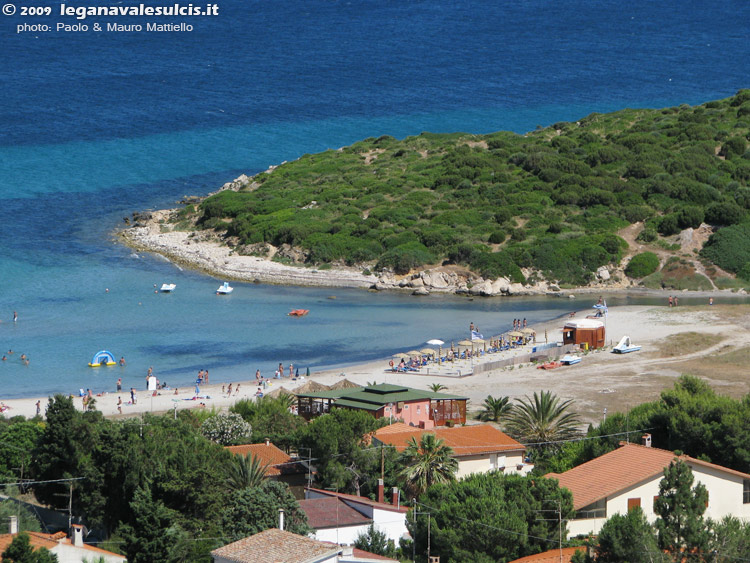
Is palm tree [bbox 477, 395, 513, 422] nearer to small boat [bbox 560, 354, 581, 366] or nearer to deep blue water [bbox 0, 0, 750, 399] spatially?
small boat [bbox 560, 354, 581, 366]

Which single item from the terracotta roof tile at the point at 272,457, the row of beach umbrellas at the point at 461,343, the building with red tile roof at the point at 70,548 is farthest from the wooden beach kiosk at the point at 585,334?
the building with red tile roof at the point at 70,548

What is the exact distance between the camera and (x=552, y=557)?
29.4 metres

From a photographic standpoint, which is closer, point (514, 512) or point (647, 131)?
point (514, 512)

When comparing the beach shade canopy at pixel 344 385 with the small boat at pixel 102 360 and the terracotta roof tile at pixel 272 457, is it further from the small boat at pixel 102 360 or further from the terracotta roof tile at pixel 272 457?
the small boat at pixel 102 360

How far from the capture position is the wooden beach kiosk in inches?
2477

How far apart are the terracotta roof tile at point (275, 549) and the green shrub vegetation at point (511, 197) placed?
176ft

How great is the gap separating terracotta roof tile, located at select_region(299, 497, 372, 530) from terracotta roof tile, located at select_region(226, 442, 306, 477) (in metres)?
3.36

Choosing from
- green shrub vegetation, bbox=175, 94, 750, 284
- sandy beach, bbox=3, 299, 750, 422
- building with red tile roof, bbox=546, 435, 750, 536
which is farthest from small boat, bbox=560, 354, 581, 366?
building with red tile roof, bbox=546, 435, 750, 536

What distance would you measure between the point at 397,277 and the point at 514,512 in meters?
51.4

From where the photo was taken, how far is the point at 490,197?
94.8 metres

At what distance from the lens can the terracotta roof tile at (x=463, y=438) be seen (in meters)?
39.5

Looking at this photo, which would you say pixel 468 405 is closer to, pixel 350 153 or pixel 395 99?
pixel 350 153

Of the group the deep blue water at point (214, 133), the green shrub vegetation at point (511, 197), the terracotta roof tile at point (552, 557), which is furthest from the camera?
the green shrub vegetation at point (511, 197)

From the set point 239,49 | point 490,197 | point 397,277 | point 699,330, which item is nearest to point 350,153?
point 490,197
